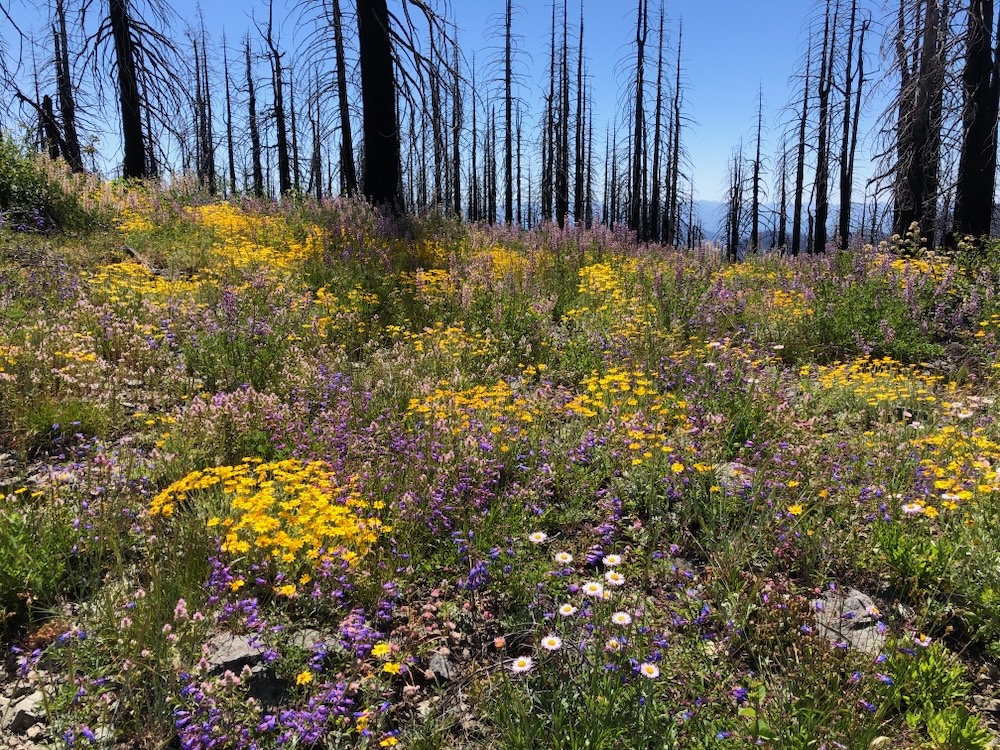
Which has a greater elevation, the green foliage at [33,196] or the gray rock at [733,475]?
the green foliage at [33,196]

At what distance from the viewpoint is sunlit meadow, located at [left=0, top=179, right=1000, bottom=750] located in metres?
2.28

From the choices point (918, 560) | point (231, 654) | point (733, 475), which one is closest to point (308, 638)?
point (231, 654)

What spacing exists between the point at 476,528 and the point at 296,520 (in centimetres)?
99

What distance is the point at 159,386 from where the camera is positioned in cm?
503

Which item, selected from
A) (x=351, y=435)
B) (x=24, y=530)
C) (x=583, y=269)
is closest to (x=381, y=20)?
(x=583, y=269)

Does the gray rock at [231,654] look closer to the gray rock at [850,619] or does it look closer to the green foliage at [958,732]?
the gray rock at [850,619]

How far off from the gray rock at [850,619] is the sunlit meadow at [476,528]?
27 millimetres

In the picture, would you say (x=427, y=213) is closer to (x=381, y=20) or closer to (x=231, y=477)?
(x=381, y=20)

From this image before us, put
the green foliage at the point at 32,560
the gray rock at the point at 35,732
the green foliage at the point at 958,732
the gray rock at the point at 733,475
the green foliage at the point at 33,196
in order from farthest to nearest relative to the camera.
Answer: the green foliage at the point at 33,196 → the gray rock at the point at 733,475 → the green foliage at the point at 32,560 → the gray rock at the point at 35,732 → the green foliage at the point at 958,732

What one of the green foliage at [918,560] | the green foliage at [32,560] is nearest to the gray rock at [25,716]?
the green foliage at [32,560]

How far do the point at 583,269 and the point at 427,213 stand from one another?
12.1ft

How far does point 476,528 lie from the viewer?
10.9 feet

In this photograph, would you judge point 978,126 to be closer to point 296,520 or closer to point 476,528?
point 476,528

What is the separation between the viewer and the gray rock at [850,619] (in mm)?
2594
